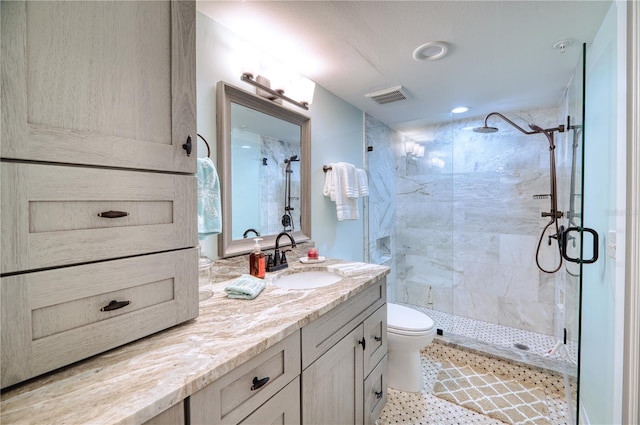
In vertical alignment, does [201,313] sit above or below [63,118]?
below

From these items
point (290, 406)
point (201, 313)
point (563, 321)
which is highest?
point (201, 313)

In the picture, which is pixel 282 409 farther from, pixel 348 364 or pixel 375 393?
pixel 375 393

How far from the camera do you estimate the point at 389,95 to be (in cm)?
216

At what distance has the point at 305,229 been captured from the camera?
1964mm

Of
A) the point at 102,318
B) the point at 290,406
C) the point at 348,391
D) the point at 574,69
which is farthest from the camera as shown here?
the point at 574,69

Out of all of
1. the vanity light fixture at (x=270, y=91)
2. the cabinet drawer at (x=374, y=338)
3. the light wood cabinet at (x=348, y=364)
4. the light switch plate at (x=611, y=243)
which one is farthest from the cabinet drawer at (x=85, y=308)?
the light switch plate at (x=611, y=243)

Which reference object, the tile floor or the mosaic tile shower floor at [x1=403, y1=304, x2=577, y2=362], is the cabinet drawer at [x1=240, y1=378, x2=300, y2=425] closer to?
the tile floor

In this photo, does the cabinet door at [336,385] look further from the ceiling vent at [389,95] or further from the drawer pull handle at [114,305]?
the ceiling vent at [389,95]

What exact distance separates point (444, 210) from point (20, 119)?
325cm

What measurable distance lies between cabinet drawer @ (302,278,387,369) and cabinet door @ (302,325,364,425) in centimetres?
4

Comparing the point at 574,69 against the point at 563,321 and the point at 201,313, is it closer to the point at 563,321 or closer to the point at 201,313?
the point at 563,321

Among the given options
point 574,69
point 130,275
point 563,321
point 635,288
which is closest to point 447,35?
point 574,69

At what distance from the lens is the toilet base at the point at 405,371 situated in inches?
74.2

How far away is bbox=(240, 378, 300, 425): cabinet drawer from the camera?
31.1 inches
